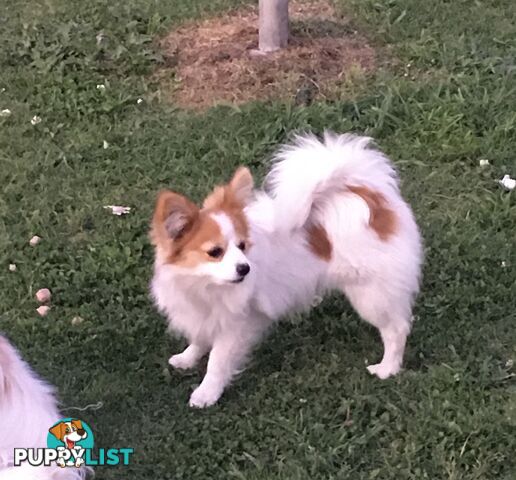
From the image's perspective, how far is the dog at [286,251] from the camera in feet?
11.4

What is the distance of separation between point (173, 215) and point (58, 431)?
0.90m

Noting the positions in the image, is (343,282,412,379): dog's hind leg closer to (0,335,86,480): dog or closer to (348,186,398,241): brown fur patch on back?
(348,186,398,241): brown fur patch on back

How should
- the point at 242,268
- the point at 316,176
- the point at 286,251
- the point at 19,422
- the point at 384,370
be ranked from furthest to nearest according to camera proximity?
the point at 384,370
the point at 286,251
the point at 316,176
the point at 242,268
the point at 19,422

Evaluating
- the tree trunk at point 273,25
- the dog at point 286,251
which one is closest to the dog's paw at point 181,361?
the dog at point 286,251

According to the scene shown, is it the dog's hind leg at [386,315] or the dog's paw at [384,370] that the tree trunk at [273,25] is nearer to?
the dog's hind leg at [386,315]

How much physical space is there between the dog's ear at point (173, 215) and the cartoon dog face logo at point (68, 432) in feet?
2.60

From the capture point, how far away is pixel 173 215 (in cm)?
339

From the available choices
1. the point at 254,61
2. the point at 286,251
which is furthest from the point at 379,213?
the point at 254,61

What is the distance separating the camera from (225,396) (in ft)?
12.5

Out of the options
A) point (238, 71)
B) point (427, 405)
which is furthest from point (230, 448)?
point (238, 71)

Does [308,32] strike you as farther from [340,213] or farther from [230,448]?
[230,448]

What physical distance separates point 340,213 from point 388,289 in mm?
383

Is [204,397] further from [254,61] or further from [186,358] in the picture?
[254,61]

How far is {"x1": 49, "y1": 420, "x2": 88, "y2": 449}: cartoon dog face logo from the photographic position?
3.01 metres
